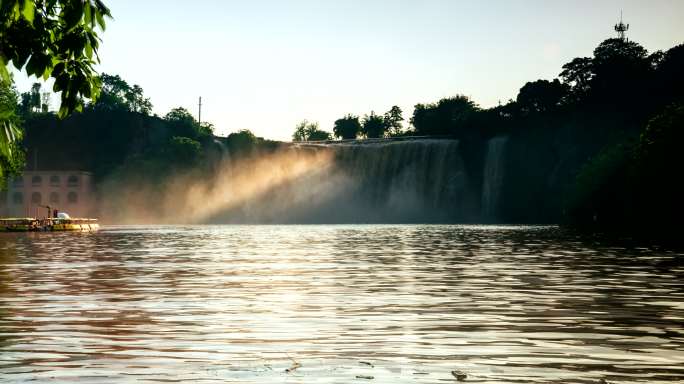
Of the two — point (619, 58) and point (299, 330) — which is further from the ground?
point (619, 58)

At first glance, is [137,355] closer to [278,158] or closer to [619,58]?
[619,58]

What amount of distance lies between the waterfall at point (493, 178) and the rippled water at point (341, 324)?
125228 millimetres

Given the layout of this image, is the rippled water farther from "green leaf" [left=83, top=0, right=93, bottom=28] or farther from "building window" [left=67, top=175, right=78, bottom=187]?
"building window" [left=67, top=175, right=78, bottom=187]

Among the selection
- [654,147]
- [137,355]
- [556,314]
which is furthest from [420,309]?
[654,147]

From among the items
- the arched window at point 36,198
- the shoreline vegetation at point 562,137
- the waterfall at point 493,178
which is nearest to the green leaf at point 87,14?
the shoreline vegetation at point 562,137

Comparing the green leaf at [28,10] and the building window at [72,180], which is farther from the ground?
the building window at [72,180]

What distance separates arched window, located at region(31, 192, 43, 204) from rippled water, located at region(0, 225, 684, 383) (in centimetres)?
15989

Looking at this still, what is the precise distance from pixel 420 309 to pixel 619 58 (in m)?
151

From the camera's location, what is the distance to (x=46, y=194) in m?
190

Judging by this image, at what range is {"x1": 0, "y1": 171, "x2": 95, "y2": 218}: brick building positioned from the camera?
623ft

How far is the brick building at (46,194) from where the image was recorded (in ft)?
623

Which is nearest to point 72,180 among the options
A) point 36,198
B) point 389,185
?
point 36,198

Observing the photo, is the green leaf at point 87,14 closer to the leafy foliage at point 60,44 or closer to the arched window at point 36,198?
the leafy foliage at point 60,44

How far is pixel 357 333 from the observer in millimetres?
17031
